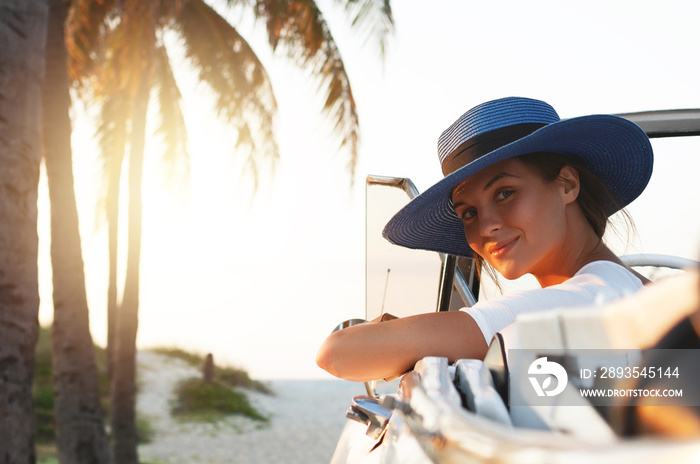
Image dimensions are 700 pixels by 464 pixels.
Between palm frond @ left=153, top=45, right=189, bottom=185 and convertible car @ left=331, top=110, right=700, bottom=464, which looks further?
palm frond @ left=153, top=45, right=189, bottom=185

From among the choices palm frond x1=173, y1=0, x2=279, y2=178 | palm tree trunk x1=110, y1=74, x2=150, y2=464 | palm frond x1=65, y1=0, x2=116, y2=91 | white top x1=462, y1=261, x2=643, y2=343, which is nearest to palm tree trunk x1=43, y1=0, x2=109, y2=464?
palm frond x1=65, y1=0, x2=116, y2=91

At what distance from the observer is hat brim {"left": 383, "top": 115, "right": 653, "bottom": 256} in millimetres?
1419

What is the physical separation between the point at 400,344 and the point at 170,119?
9510mm

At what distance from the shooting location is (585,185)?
1.68 meters

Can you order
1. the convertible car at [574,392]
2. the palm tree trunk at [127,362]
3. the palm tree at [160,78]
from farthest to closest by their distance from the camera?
1. the palm tree trunk at [127,362]
2. the palm tree at [160,78]
3. the convertible car at [574,392]

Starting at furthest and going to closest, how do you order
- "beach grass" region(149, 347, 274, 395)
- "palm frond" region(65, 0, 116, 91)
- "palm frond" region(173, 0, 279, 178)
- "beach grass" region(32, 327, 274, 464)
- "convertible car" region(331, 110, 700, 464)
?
"beach grass" region(149, 347, 274, 395), "beach grass" region(32, 327, 274, 464), "palm frond" region(173, 0, 279, 178), "palm frond" region(65, 0, 116, 91), "convertible car" region(331, 110, 700, 464)

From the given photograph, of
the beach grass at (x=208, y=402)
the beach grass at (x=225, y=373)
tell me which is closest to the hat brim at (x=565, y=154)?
the beach grass at (x=208, y=402)

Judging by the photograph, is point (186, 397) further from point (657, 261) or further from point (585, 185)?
point (585, 185)

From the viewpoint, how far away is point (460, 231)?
207 centimetres

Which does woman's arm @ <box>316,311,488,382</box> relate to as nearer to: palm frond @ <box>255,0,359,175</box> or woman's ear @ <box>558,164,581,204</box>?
woman's ear @ <box>558,164,581,204</box>

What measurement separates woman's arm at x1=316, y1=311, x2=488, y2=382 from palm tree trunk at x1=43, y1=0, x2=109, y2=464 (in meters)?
4.82

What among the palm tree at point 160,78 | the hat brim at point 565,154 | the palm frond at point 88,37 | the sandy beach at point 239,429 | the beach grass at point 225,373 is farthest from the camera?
the beach grass at point 225,373

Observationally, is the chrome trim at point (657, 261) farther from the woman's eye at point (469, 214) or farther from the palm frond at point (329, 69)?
the palm frond at point (329, 69)

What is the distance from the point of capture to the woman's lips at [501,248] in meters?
1.48
